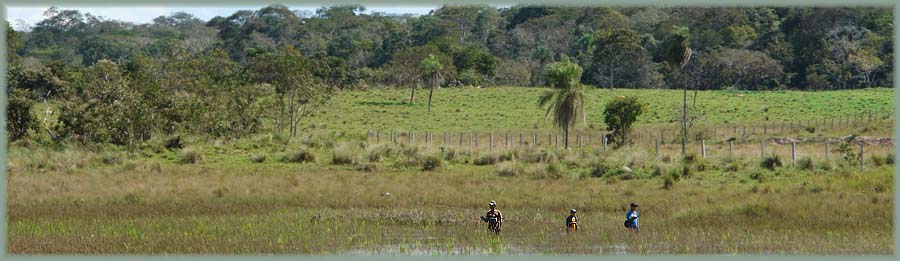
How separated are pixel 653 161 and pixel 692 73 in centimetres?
5946

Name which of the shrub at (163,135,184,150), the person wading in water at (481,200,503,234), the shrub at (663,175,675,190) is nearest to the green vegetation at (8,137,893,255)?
the shrub at (663,175,675,190)

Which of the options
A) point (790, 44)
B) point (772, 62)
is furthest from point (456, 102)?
point (790, 44)

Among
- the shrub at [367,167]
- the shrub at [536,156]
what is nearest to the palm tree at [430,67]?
the shrub at [536,156]

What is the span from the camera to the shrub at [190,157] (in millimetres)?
41062

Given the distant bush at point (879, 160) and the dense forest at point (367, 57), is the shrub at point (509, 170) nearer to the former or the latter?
the distant bush at point (879, 160)

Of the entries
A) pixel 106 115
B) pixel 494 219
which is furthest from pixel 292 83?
pixel 494 219

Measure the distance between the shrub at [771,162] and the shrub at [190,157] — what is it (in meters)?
19.6

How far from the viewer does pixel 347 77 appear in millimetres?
91688

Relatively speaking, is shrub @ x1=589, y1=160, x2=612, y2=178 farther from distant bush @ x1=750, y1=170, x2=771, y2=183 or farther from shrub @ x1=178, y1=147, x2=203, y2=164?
shrub @ x1=178, y1=147, x2=203, y2=164

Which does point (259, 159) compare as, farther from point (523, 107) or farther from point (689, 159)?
point (523, 107)

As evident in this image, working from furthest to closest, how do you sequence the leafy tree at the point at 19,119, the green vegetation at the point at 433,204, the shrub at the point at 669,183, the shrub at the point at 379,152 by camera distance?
the leafy tree at the point at 19,119 → the shrub at the point at 379,152 → the shrub at the point at 669,183 → the green vegetation at the point at 433,204

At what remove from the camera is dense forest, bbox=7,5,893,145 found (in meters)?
52.2

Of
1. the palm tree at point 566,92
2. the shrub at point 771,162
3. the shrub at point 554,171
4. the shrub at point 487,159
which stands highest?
the palm tree at point 566,92

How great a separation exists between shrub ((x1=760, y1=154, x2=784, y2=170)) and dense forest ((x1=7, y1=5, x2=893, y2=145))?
17.9 m
